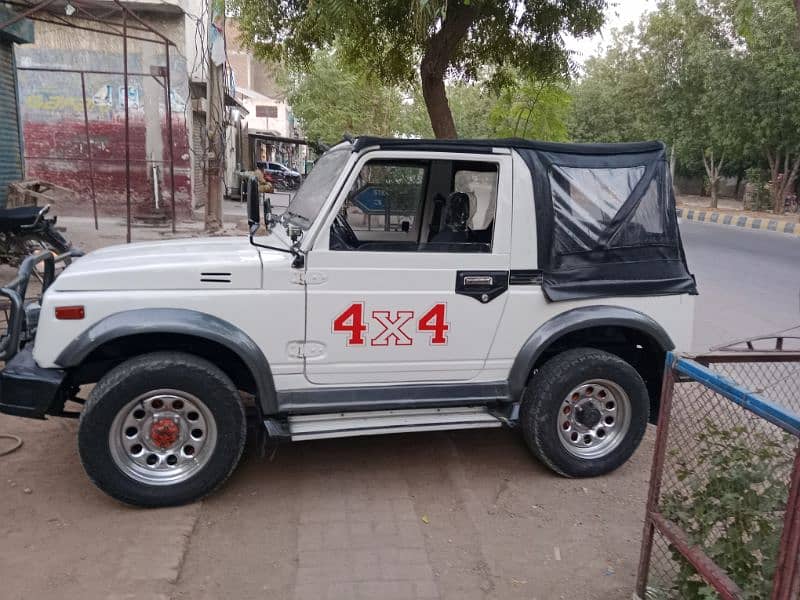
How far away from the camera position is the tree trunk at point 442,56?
24.4 feet

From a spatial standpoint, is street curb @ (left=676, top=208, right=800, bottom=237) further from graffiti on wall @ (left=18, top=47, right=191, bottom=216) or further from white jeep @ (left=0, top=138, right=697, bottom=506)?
white jeep @ (left=0, top=138, right=697, bottom=506)

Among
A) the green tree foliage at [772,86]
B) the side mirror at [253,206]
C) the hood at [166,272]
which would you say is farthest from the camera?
the green tree foliage at [772,86]

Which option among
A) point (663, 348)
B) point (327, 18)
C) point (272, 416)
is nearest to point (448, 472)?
point (272, 416)

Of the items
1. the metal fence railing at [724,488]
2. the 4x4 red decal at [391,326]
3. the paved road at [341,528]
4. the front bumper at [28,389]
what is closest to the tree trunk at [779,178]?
the paved road at [341,528]

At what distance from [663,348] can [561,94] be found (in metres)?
5.96

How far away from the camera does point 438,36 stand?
25.0ft

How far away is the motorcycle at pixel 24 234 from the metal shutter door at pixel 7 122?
2.01 m

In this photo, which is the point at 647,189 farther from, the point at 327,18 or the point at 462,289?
the point at 327,18

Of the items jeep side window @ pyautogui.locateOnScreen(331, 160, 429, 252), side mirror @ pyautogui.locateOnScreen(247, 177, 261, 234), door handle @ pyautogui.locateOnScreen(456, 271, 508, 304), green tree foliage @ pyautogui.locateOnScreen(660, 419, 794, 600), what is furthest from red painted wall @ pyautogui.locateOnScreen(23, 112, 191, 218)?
green tree foliage @ pyautogui.locateOnScreen(660, 419, 794, 600)

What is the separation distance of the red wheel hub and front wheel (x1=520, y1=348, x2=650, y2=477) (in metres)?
1.95

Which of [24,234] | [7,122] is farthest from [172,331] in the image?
[7,122]

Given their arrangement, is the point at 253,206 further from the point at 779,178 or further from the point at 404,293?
the point at 779,178

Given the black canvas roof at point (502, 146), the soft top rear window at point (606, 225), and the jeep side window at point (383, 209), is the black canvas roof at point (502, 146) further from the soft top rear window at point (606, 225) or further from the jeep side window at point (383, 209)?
the jeep side window at point (383, 209)

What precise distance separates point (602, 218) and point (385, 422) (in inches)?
68.5
